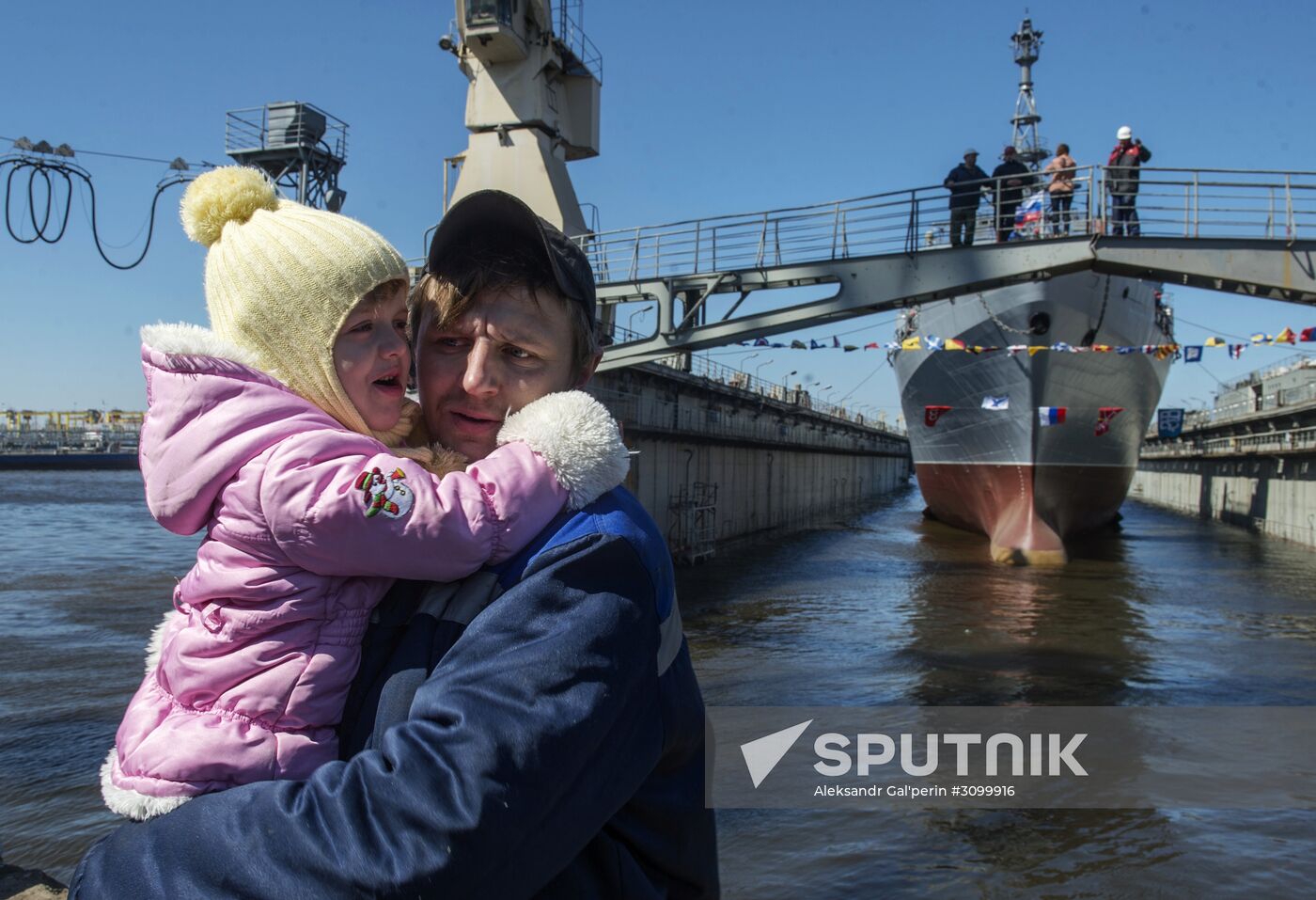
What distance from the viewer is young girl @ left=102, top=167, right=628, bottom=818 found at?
142cm

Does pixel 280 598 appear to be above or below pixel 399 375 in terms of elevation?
below

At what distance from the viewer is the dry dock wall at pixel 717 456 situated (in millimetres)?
23328

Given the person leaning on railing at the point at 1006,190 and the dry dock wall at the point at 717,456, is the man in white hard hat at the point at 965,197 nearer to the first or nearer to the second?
the person leaning on railing at the point at 1006,190

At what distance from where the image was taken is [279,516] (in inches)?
56.4

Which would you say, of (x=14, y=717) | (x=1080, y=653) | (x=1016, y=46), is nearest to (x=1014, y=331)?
(x=1080, y=653)

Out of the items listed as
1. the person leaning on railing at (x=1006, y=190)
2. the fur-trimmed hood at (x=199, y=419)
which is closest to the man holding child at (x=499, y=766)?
the fur-trimmed hood at (x=199, y=419)

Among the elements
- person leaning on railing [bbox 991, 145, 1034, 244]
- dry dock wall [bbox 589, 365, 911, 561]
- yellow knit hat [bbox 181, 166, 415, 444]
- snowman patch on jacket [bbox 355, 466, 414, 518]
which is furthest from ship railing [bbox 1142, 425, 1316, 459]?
snowman patch on jacket [bbox 355, 466, 414, 518]

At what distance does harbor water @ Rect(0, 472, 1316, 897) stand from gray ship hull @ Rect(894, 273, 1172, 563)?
185 cm

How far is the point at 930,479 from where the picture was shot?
29453 millimetres

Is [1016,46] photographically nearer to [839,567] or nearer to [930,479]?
[930,479]

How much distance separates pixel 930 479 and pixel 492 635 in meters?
29.7

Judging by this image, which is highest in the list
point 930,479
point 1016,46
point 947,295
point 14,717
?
point 1016,46

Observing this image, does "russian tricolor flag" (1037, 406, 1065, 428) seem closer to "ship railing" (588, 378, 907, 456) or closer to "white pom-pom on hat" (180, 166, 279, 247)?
"ship railing" (588, 378, 907, 456)

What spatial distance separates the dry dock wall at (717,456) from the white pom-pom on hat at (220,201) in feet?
42.7
